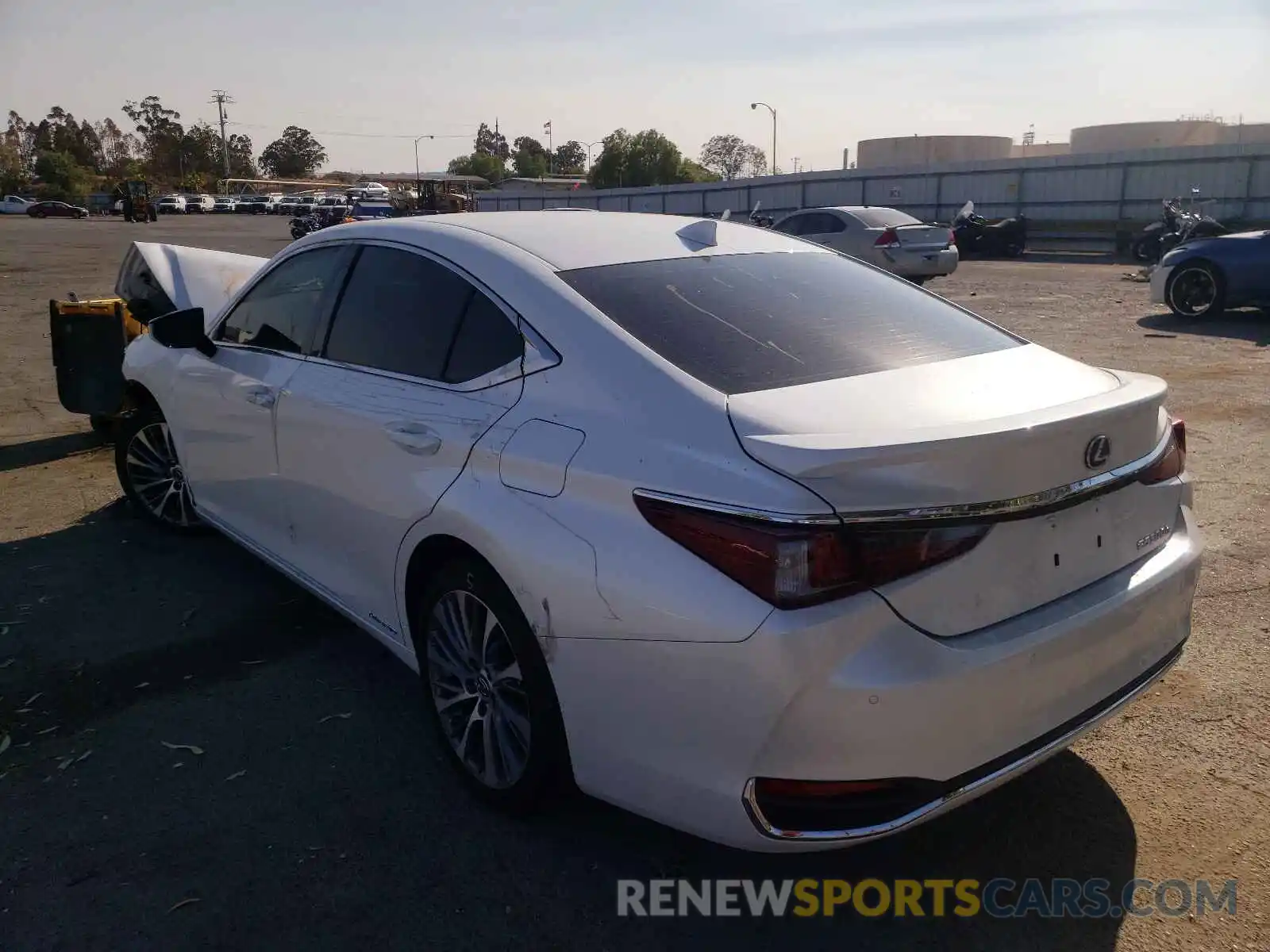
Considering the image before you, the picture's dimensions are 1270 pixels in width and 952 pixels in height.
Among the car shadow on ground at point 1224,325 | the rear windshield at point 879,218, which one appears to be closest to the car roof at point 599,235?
the car shadow on ground at point 1224,325

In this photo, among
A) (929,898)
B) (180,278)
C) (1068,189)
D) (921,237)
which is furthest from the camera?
(1068,189)

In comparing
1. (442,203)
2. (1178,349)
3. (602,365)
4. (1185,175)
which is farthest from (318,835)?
(442,203)

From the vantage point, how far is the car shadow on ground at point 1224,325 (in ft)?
39.0

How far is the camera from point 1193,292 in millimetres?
13188

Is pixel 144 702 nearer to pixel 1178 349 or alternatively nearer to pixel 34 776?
pixel 34 776

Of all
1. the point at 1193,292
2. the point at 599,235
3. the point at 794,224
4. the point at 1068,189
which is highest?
the point at 1068,189

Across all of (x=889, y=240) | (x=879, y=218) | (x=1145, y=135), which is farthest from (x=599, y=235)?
(x=1145, y=135)

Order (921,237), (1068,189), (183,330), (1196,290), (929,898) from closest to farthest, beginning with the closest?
(929,898) < (183,330) < (1196,290) < (921,237) < (1068,189)

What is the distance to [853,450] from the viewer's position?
7.22 feet

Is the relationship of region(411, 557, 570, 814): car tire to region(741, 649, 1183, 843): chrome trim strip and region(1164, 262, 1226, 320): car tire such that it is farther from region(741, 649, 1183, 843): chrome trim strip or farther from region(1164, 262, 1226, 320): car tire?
region(1164, 262, 1226, 320): car tire

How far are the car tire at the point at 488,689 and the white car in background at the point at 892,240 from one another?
17.0 m

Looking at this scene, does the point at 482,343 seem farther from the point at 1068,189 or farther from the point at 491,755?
the point at 1068,189

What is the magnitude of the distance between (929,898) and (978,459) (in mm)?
1222

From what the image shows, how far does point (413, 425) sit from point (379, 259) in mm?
885
